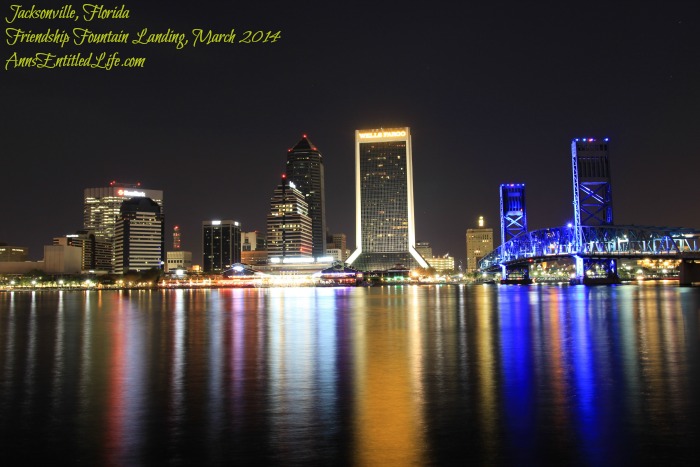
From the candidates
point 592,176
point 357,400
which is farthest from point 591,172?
point 357,400

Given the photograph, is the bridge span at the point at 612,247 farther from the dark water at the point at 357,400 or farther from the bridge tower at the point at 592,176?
the dark water at the point at 357,400

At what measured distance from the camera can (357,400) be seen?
14.8 m

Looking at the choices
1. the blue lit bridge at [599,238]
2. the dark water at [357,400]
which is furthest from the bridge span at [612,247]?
the dark water at [357,400]

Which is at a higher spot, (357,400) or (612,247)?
(612,247)

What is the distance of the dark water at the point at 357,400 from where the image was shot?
1069cm

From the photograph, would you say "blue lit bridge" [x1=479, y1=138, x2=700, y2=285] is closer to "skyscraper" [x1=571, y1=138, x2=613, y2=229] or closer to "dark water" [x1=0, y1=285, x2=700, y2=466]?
"skyscraper" [x1=571, y1=138, x2=613, y2=229]

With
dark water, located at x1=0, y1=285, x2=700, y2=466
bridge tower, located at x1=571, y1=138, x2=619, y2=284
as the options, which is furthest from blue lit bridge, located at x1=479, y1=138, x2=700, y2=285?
dark water, located at x1=0, y1=285, x2=700, y2=466

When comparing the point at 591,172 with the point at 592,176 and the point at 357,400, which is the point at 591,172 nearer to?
the point at 592,176

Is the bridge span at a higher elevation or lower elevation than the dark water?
higher

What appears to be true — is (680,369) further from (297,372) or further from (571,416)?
(297,372)

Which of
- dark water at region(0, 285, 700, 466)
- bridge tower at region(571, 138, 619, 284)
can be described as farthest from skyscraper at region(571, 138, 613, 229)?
dark water at region(0, 285, 700, 466)

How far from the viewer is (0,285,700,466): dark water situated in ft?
35.1

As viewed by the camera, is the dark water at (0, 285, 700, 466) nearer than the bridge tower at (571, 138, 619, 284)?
Yes

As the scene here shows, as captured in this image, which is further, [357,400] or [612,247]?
[612,247]
